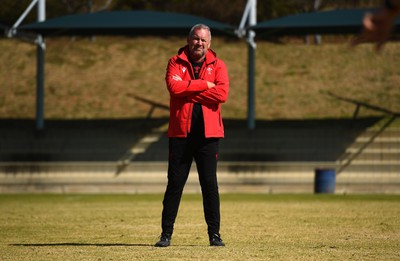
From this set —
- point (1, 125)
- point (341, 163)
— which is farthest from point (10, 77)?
point (341, 163)

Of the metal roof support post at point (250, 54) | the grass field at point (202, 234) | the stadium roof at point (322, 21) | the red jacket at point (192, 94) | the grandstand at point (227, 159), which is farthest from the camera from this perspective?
the metal roof support post at point (250, 54)

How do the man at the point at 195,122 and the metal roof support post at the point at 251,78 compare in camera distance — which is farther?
the metal roof support post at the point at 251,78

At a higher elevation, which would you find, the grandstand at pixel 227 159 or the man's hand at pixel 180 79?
the man's hand at pixel 180 79

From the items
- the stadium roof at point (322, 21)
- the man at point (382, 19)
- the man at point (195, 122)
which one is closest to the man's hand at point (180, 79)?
the man at point (195, 122)

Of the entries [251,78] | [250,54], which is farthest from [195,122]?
[250,54]

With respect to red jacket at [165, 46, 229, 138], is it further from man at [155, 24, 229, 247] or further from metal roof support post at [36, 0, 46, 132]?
metal roof support post at [36, 0, 46, 132]

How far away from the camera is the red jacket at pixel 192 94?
9445 millimetres

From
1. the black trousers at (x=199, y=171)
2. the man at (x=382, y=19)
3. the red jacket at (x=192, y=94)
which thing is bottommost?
the black trousers at (x=199, y=171)

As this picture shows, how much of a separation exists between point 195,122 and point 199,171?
47 cm

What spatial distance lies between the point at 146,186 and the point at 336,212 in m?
12.5

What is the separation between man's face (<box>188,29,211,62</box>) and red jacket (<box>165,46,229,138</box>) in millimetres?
145

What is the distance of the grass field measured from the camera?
29.1 ft

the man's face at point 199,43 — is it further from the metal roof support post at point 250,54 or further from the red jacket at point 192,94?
the metal roof support post at point 250,54

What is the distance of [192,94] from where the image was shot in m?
9.48
